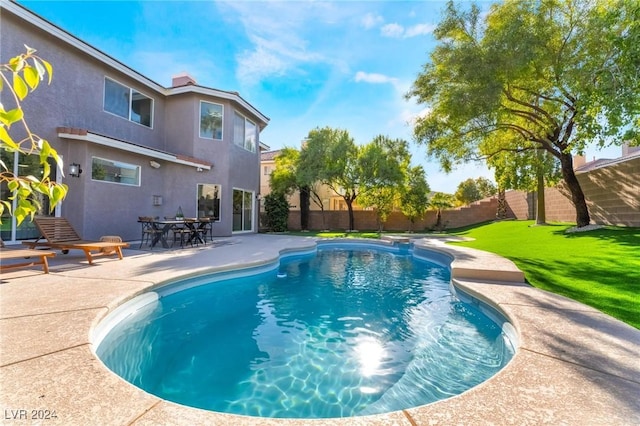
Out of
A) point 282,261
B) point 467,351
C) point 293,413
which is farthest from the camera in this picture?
point 282,261

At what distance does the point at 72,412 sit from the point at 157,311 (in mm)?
3365

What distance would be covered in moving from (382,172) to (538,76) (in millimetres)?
9599

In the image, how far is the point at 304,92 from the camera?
1747cm

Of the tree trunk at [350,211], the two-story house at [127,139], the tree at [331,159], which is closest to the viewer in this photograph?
the two-story house at [127,139]

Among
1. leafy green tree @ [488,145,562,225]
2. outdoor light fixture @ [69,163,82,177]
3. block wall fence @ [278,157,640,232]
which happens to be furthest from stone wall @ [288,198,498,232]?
outdoor light fixture @ [69,163,82,177]

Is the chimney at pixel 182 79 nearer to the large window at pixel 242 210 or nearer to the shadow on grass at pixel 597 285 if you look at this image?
the large window at pixel 242 210

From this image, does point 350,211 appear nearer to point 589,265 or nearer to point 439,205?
point 439,205

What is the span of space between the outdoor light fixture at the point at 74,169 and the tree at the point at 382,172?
14927 mm

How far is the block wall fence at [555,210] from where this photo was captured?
11.7m

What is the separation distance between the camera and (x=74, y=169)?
9734mm

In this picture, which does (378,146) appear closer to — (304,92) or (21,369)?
(304,92)

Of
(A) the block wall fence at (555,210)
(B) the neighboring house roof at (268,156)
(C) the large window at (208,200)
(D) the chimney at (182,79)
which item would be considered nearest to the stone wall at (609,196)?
(A) the block wall fence at (555,210)

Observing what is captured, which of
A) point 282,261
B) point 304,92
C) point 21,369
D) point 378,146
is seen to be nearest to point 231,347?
point 21,369

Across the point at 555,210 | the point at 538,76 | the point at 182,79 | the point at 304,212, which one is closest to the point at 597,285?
the point at 538,76
